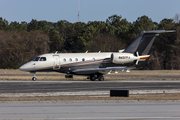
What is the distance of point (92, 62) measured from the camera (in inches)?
1487

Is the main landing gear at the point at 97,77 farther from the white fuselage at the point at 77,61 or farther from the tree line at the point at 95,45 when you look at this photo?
the tree line at the point at 95,45

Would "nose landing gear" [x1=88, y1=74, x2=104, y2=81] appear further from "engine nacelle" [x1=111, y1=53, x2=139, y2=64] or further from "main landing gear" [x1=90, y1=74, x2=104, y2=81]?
"engine nacelle" [x1=111, y1=53, x2=139, y2=64]

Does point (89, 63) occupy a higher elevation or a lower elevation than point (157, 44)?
lower

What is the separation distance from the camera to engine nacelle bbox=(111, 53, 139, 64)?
123 feet

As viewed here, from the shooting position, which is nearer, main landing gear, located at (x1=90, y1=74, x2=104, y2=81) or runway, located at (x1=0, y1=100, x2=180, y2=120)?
runway, located at (x1=0, y1=100, x2=180, y2=120)

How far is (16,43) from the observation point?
3009 inches

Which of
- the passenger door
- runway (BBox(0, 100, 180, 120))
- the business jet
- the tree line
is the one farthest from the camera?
the tree line

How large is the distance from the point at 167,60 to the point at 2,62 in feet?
144

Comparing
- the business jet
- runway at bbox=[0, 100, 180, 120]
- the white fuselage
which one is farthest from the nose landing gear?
runway at bbox=[0, 100, 180, 120]

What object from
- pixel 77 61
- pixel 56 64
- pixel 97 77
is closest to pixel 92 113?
pixel 56 64

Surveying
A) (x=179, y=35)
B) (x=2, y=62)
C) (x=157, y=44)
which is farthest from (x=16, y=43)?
(x=179, y=35)

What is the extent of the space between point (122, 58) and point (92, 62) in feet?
13.6

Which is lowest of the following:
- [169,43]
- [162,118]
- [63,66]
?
[162,118]

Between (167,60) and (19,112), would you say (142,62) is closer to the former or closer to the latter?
(19,112)
